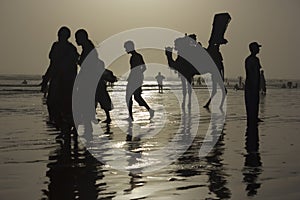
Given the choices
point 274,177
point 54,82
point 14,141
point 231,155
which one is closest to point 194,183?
point 274,177

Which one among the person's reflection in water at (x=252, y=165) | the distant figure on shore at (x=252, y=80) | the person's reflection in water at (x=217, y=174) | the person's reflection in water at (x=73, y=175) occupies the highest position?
the distant figure on shore at (x=252, y=80)

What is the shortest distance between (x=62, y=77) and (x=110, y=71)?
10.5 ft

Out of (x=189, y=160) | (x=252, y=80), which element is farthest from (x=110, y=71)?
(x=189, y=160)

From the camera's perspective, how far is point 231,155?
969 cm

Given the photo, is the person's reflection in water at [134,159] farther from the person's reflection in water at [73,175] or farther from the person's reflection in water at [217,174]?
the person's reflection in water at [217,174]

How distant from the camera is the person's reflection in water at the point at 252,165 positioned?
6.94 metres

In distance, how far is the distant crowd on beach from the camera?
11.2 metres

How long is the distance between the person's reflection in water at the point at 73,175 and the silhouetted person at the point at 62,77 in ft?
2.63

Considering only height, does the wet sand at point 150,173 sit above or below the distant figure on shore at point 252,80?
below

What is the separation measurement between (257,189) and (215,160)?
2363 millimetres

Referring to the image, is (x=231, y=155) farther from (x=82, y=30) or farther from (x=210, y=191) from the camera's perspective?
(x=82, y=30)

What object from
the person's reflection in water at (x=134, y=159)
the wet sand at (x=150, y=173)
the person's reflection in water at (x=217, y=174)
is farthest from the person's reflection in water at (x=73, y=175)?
the person's reflection in water at (x=217, y=174)

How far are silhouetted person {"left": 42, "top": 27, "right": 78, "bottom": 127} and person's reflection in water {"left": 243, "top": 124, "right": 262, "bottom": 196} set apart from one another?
132 inches

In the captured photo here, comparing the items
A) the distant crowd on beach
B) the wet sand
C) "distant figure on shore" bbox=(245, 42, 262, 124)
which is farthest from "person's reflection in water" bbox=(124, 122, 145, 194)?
"distant figure on shore" bbox=(245, 42, 262, 124)
